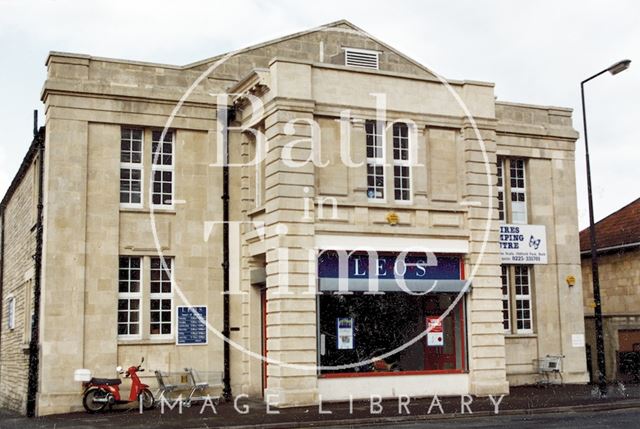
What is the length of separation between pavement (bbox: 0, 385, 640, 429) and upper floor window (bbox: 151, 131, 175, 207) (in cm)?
572

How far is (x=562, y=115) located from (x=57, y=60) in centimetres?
1653

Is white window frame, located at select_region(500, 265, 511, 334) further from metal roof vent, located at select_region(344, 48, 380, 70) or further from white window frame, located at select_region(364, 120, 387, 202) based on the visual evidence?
metal roof vent, located at select_region(344, 48, 380, 70)

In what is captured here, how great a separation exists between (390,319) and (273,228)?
415cm

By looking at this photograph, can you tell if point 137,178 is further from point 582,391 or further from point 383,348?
point 582,391

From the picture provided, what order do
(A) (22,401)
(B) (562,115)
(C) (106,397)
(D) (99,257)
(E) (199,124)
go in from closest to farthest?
(C) (106,397), (D) (99,257), (E) (199,124), (A) (22,401), (B) (562,115)

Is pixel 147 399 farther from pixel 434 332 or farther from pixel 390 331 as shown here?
pixel 434 332

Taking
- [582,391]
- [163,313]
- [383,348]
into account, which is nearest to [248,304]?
[163,313]

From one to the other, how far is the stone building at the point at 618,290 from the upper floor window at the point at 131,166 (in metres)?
14.6

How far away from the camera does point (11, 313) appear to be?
103ft

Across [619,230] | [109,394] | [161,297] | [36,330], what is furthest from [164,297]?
[619,230]

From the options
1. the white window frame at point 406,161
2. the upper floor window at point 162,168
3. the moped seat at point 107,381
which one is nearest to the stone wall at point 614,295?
the white window frame at point 406,161

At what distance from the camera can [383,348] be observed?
23094 mm

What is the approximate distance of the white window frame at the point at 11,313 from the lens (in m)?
30.5

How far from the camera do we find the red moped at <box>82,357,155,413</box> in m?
21.4
